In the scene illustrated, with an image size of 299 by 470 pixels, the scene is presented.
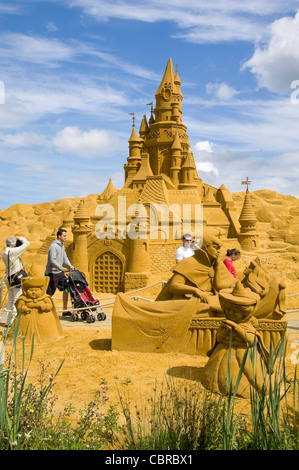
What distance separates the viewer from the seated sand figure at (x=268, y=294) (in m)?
5.37

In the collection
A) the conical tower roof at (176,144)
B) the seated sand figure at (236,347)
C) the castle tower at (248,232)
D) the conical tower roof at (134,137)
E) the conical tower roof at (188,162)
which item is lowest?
the seated sand figure at (236,347)

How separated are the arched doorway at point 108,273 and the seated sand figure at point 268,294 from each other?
10562mm

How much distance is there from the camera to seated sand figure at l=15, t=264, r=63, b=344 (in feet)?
20.3

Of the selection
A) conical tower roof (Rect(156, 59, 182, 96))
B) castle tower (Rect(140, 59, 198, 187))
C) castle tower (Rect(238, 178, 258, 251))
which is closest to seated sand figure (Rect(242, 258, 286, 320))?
castle tower (Rect(238, 178, 258, 251))

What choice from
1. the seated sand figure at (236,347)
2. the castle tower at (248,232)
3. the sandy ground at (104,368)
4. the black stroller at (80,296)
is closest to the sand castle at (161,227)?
the castle tower at (248,232)

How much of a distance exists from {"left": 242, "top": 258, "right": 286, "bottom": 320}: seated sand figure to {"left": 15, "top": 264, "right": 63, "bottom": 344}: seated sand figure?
3300mm

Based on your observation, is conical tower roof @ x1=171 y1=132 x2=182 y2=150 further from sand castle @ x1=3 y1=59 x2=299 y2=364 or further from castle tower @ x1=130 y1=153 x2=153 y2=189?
castle tower @ x1=130 y1=153 x2=153 y2=189

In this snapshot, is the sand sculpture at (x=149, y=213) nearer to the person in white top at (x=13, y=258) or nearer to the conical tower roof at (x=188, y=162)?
the conical tower roof at (x=188, y=162)

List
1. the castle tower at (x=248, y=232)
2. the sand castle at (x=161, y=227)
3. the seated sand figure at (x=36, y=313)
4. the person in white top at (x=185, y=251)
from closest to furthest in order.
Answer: the sand castle at (x=161, y=227)
the seated sand figure at (x=36, y=313)
the person in white top at (x=185, y=251)
the castle tower at (x=248, y=232)

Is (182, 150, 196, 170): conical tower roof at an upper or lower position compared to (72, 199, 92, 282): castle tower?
upper

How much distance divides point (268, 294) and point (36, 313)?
3.71m

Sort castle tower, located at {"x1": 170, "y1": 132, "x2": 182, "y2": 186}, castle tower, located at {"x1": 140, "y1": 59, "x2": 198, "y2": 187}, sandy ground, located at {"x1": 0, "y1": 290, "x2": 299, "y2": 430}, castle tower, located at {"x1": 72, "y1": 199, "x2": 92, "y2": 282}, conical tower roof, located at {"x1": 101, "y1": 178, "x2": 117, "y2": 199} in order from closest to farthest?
sandy ground, located at {"x1": 0, "y1": 290, "x2": 299, "y2": 430}, castle tower, located at {"x1": 72, "y1": 199, "x2": 92, "y2": 282}, castle tower, located at {"x1": 170, "y1": 132, "x2": 182, "y2": 186}, castle tower, located at {"x1": 140, "y1": 59, "x2": 198, "y2": 187}, conical tower roof, located at {"x1": 101, "y1": 178, "x2": 117, "y2": 199}

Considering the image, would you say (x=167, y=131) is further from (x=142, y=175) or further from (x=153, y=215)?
(x=153, y=215)
